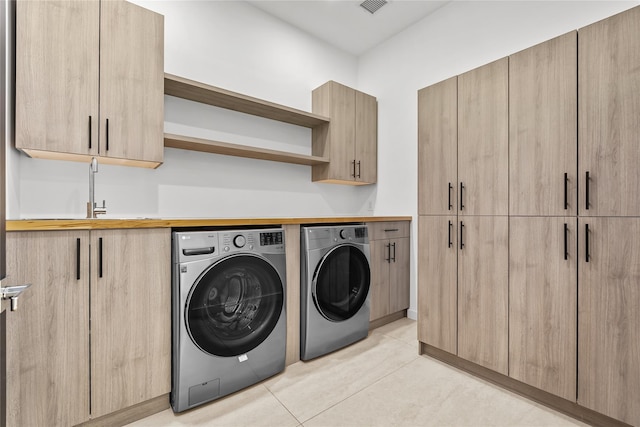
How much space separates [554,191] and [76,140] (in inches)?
105

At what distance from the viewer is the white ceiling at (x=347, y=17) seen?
2.77 meters

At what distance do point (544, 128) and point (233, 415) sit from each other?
7.61 ft

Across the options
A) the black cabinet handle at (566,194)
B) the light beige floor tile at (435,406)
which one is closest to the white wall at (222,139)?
the light beige floor tile at (435,406)

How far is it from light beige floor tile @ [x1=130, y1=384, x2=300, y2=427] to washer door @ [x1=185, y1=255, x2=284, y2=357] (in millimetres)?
269

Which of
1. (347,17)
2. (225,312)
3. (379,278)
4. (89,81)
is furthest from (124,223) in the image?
(347,17)

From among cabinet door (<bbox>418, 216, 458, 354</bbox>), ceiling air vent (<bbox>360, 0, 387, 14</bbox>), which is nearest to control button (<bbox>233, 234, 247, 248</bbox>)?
cabinet door (<bbox>418, 216, 458, 354</bbox>)

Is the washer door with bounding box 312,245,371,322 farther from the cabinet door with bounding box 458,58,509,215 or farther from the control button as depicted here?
the cabinet door with bounding box 458,58,509,215

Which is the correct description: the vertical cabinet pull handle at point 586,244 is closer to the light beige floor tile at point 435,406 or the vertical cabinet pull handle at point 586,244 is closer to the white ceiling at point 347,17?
the light beige floor tile at point 435,406

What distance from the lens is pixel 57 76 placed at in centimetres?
161

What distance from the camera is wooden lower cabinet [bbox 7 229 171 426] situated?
1259 mm

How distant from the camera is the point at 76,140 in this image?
1.67m

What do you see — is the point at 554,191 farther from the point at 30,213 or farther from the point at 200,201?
the point at 30,213

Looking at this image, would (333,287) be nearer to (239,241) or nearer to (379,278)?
(379,278)

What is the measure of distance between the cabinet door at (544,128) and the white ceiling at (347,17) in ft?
4.86
